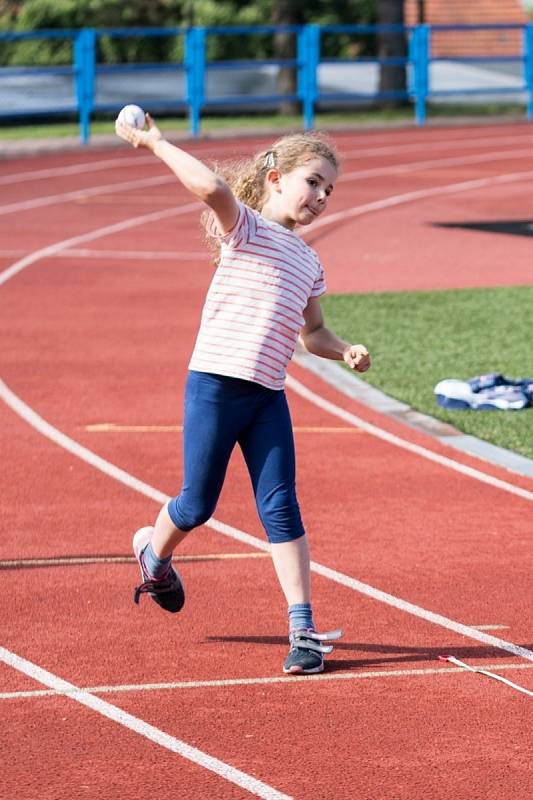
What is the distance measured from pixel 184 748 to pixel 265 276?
1613 mm

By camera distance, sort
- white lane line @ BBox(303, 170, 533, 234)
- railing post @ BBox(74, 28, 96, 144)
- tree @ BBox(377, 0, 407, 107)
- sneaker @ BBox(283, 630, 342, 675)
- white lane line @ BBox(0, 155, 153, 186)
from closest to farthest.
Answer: sneaker @ BBox(283, 630, 342, 675), white lane line @ BBox(303, 170, 533, 234), white lane line @ BBox(0, 155, 153, 186), railing post @ BBox(74, 28, 96, 144), tree @ BBox(377, 0, 407, 107)

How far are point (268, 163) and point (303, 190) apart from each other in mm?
186

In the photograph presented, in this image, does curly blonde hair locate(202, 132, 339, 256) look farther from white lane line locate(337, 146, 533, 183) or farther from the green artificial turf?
white lane line locate(337, 146, 533, 183)

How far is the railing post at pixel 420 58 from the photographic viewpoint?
3303cm

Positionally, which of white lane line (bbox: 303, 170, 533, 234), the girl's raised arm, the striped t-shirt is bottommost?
white lane line (bbox: 303, 170, 533, 234)

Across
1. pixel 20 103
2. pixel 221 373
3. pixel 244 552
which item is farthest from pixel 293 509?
pixel 20 103

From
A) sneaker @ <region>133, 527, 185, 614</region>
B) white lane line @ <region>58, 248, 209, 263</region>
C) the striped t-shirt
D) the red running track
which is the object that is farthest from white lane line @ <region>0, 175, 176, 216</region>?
the striped t-shirt

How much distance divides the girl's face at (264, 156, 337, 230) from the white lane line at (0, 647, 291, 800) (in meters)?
1.76

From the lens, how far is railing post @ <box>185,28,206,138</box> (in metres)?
30.4

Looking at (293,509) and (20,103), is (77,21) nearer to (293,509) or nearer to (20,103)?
(20,103)

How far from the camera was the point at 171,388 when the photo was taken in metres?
11.4

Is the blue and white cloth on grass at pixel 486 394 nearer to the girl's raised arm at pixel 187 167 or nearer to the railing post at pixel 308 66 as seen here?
the girl's raised arm at pixel 187 167

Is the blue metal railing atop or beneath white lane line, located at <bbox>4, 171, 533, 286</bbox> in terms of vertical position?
atop

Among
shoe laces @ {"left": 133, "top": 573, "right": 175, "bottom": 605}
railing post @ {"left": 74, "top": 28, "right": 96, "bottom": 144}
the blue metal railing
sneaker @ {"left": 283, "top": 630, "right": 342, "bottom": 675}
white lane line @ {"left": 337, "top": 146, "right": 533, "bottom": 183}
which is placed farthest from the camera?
the blue metal railing
